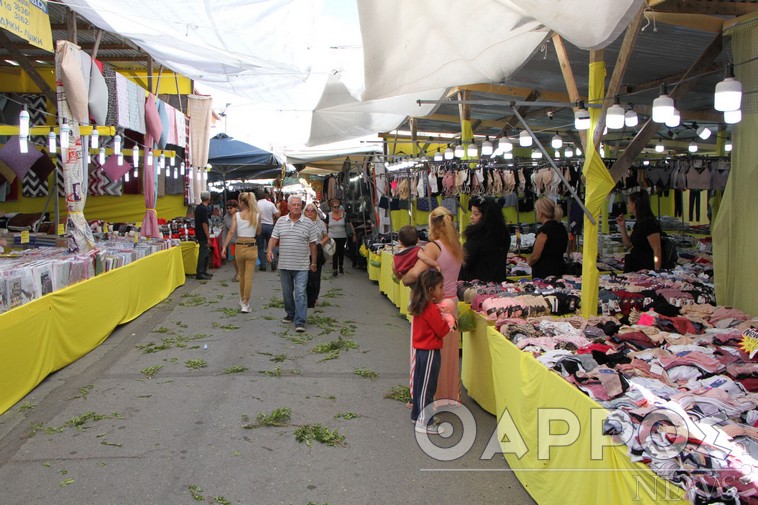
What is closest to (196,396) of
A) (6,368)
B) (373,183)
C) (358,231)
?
(6,368)

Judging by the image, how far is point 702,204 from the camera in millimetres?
20719

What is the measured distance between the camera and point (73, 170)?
7070 millimetres

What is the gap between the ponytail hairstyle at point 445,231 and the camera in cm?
516

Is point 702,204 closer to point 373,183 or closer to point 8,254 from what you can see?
point 373,183

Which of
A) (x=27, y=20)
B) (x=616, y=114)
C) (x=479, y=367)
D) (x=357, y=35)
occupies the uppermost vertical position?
(x=357, y=35)

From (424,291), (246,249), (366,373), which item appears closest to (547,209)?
(366,373)

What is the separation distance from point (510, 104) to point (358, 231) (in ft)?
34.6

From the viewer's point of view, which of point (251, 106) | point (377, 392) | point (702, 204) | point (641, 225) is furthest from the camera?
point (702, 204)

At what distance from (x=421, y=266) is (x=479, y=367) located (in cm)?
111

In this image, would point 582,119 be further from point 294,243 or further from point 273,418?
point 294,243

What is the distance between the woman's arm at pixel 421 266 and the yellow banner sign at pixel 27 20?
13.4 ft

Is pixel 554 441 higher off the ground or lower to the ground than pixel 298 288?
lower

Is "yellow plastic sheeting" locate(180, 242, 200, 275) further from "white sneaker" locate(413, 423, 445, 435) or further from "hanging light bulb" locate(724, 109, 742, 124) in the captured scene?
"hanging light bulb" locate(724, 109, 742, 124)

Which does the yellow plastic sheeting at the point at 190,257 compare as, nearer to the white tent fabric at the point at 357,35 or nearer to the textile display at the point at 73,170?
the white tent fabric at the point at 357,35
